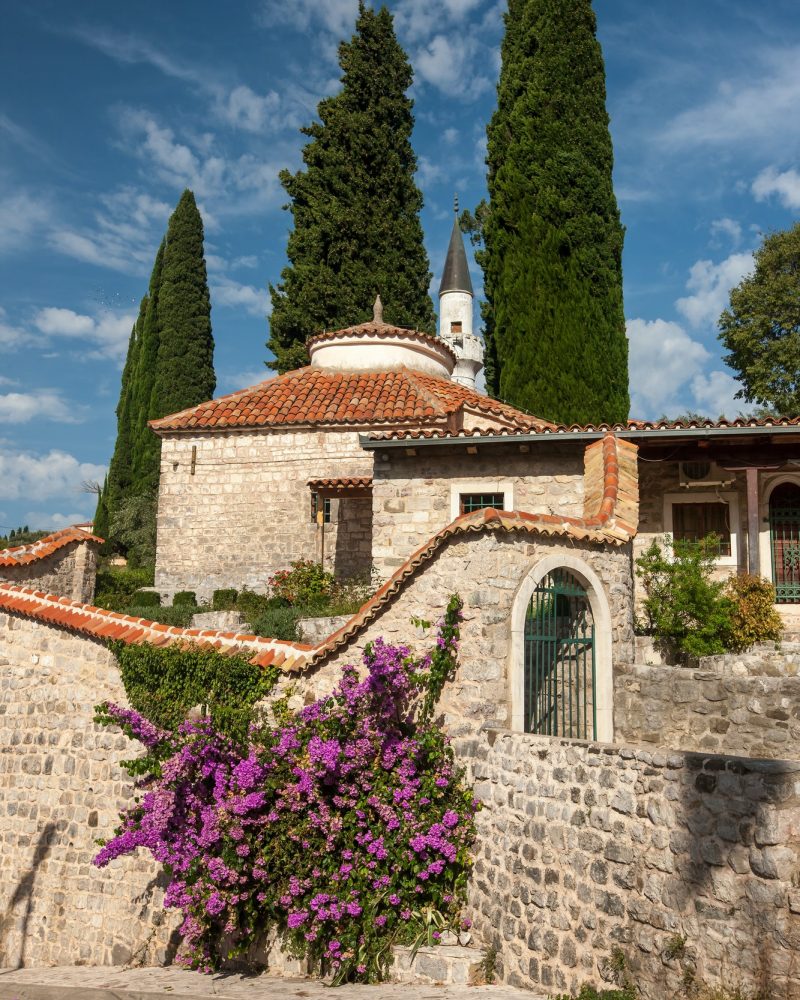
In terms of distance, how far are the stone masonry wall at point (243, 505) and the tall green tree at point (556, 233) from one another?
7.17 m

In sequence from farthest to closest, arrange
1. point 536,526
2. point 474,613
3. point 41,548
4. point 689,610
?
1. point 41,548
2. point 689,610
3. point 536,526
4. point 474,613

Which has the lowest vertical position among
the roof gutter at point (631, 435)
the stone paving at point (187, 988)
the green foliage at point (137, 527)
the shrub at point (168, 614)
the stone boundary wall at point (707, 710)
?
the stone paving at point (187, 988)

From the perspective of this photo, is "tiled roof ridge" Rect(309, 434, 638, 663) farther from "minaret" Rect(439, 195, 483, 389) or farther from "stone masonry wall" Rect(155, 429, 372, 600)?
"minaret" Rect(439, 195, 483, 389)

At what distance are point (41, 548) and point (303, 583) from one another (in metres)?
5.44

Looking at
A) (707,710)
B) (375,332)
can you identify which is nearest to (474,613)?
(707,710)

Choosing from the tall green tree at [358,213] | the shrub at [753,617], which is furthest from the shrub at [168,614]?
the tall green tree at [358,213]

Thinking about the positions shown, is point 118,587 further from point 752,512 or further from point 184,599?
point 752,512

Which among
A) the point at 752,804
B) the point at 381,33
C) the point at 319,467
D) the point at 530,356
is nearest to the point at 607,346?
the point at 530,356

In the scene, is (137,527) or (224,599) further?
(137,527)

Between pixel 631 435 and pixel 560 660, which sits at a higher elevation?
pixel 631 435

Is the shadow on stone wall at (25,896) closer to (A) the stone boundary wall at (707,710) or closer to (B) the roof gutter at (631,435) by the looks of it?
(A) the stone boundary wall at (707,710)

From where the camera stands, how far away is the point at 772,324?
2747 centimetres

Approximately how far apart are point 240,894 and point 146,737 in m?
1.93

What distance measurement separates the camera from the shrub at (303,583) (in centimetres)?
1583
